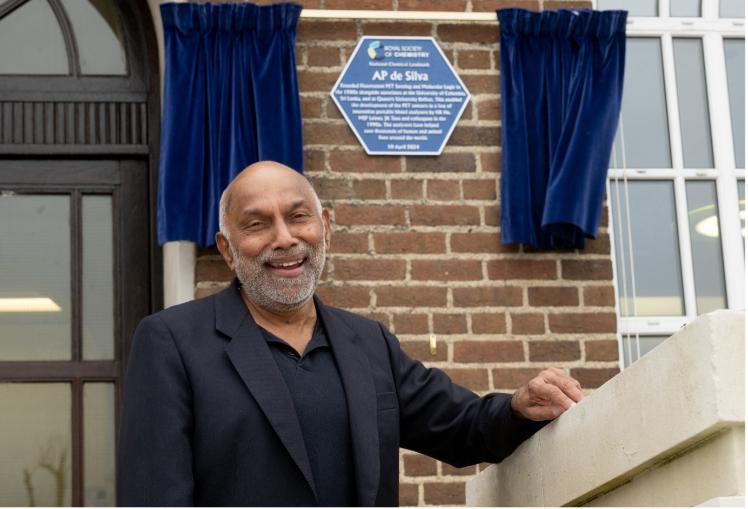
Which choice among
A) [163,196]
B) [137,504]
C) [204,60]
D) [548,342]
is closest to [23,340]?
[163,196]

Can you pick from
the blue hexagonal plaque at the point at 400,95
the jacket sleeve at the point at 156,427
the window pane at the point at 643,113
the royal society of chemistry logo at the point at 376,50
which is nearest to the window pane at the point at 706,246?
the window pane at the point at 643,113

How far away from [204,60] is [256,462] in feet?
7.17

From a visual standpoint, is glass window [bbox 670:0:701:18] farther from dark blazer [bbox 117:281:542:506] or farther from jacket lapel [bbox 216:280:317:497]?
jacket lapel [bbox 216:280:317:497]

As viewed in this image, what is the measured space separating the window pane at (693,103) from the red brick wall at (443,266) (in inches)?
21.2

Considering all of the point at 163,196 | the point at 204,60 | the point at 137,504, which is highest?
the point at 204,60

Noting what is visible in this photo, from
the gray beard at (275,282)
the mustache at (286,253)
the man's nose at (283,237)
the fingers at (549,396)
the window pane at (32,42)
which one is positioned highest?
the window pane at (32,42)

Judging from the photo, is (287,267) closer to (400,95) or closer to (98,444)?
(400,95)

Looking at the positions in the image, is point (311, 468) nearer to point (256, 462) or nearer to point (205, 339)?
point (256, 462)

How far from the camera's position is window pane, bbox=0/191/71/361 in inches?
189

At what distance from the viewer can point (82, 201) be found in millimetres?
4941

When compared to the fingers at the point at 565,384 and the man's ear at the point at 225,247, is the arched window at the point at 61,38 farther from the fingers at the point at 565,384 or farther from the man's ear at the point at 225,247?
the fingers at the point at 565,384

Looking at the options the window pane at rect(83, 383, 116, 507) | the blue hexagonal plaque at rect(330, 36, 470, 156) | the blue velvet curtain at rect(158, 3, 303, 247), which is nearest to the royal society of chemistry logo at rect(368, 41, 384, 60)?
the blue hexagonal plaque at rect(330, 36, 470, 156)

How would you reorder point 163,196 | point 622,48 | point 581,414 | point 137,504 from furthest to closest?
point 622,48 < point 163,196 < point 137,504 < point 581,414

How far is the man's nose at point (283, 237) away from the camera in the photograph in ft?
9.67
